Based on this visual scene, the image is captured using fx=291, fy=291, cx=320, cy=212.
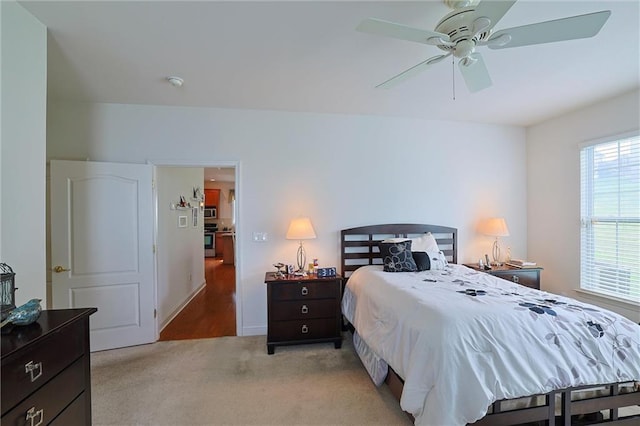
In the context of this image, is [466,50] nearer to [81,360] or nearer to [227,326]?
[81,360]

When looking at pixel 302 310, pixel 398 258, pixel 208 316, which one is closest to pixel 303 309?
pixel 302 310

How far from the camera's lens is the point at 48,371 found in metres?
1.24

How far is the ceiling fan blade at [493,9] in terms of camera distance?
128cm

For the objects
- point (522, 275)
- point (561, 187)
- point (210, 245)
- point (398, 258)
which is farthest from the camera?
point (210, 245)

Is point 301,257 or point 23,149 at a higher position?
point 23,149

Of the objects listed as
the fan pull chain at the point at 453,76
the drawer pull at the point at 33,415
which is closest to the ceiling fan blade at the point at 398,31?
the fan pull chain at the point at 453,76

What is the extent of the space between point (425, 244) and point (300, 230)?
153 centimetres

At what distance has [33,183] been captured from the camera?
1.78 meters

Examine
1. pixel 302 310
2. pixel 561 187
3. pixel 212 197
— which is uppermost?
pixel 212 197

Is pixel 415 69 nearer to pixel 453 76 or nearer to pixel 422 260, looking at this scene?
pixel 453 76

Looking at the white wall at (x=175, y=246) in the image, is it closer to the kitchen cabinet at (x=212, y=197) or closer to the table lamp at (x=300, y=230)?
the table lamp at (x=300, y=230)

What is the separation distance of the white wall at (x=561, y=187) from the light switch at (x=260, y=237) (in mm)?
3736

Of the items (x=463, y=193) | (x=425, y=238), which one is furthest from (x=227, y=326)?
(x=463, y=193)

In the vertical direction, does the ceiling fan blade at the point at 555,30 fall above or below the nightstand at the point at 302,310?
above
